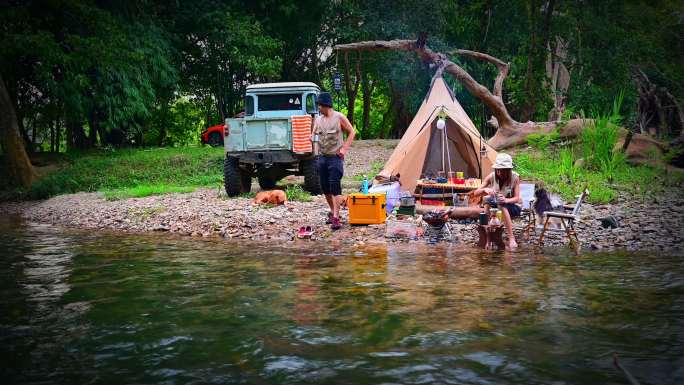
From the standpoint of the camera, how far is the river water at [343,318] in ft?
12.3

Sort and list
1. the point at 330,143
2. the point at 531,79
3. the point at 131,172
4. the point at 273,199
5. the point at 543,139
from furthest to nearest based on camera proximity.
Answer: the point at 531,79 → the point at 131,172 → the point at 543,139 → the point at 273,199 → the point at 330,143

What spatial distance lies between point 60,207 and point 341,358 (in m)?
11.0

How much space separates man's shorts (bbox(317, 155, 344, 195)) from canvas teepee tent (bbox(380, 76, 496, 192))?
2.67 meters

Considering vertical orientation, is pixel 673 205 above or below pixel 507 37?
below

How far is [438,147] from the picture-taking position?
41.2 feet

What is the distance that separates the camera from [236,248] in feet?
27.2

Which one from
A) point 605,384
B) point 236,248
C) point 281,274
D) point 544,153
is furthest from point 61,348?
point 544,153

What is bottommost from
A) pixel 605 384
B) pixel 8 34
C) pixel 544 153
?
pixel 605 384

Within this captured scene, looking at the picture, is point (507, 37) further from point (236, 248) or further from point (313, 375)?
point (313, 375)

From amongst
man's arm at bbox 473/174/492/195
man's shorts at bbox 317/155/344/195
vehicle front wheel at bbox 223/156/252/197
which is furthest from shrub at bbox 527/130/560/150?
man's shorts at bbox 317/155/344/195

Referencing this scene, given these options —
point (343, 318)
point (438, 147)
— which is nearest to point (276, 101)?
point (438, 147)

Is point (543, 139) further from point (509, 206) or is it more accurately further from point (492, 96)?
point (509, 206)

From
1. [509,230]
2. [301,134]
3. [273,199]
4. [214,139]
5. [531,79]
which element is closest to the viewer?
[509,230]

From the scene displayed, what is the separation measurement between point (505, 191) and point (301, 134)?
487 cm
